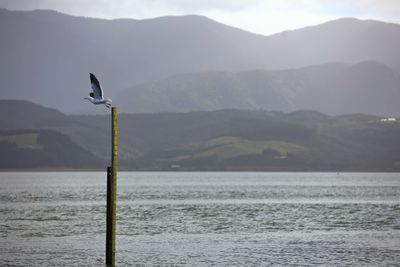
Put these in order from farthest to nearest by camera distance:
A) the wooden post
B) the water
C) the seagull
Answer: the water, the wooden post, the seagull

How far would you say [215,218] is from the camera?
106500 millimetres

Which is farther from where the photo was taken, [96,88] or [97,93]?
[97,93]

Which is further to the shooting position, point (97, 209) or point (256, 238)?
point (97, 209)

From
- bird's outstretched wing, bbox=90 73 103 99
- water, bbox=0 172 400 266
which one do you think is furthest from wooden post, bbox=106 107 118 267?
water, bbox=0 172 400 266

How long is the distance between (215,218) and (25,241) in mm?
39250

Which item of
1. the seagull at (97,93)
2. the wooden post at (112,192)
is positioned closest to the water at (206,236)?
the wooden post at (112,192)

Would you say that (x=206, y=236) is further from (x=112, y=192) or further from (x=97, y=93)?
(x=97, y=93)

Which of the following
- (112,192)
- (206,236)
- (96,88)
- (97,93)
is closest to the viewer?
(96,88)

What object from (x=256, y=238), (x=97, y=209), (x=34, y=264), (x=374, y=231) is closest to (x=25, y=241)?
(x=34, y=264)

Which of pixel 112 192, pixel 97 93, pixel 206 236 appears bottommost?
pixel 206 236

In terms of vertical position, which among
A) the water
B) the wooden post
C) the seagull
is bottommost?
the water

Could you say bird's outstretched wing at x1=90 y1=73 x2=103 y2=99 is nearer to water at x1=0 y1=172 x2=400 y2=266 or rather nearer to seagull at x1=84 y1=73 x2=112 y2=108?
seagull at x1=84 y1=73 x2=112 y2=108

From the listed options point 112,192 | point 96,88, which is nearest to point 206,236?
point 112,192

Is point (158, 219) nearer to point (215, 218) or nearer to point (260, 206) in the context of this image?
point (215, 218)
